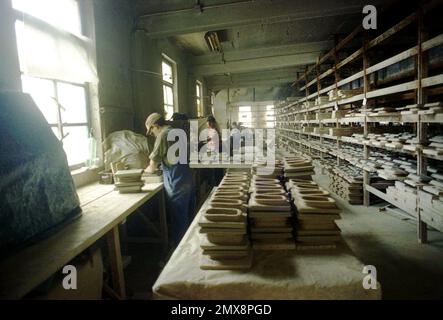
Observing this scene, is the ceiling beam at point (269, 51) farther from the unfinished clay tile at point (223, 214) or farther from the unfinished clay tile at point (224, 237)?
the unfinished clay tile at point (224, 237)

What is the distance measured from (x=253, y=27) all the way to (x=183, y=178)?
4642 mm

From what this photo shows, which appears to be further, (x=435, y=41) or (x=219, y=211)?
(x=435, y=41)

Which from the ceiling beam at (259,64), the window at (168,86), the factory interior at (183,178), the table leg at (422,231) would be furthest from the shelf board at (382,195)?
the window at (168,86)

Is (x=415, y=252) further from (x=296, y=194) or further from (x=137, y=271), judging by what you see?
(x=137, y=271)

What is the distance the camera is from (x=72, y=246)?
2.10 metres

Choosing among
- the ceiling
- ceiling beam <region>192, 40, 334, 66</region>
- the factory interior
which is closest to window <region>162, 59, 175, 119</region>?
the factory interior

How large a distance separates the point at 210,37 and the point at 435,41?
4846 mm

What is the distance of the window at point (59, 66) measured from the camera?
324 centimetres

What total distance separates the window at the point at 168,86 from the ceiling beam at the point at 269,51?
5.27 feet

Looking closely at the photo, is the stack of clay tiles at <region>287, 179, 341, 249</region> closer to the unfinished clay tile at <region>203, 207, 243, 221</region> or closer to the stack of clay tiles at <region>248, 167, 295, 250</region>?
the stack of clay tiles at <region>248, 167, 295, 250</region>

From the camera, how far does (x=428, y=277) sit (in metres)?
2.78

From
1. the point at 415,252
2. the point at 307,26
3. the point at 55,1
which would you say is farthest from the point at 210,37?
the point at 415,252

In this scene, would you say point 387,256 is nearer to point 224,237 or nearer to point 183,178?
point 224,237

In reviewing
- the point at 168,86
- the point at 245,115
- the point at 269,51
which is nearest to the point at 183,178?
Answer: the point at 168,86
